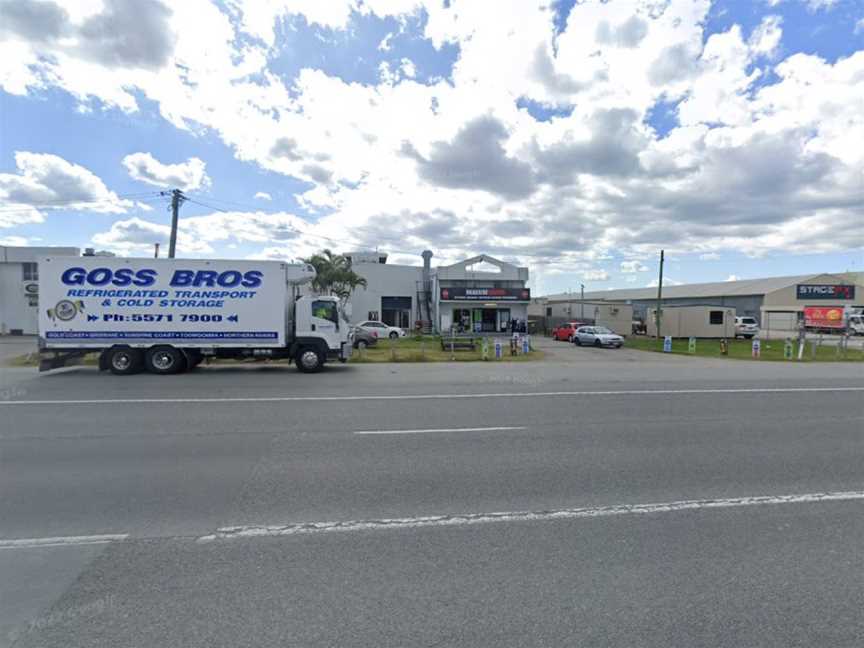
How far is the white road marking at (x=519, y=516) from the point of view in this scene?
366 centimetres

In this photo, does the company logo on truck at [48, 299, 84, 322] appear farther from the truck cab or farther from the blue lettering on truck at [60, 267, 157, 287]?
the truck cab

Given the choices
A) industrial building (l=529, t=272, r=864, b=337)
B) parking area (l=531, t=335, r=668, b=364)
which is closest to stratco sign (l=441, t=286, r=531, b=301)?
industrial building (l=529, t=272, r=864, b=337)

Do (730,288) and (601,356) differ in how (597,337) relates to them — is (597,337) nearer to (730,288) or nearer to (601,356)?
(601,356)

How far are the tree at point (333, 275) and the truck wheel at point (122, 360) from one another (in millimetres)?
23184

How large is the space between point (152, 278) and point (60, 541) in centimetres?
1191

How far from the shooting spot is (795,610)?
8.71 feet

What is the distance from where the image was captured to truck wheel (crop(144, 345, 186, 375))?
13.6 meters

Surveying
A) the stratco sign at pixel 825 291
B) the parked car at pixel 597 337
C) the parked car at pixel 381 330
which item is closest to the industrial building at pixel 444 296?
the parked car at pixel 381 330

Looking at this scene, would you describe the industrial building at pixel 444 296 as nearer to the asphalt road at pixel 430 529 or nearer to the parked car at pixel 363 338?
the parked car at pixel 363 338

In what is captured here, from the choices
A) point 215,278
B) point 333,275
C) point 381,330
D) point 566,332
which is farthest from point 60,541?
point 333,275

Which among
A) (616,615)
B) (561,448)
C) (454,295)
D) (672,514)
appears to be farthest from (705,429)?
(454,295)

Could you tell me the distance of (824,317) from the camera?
4784 cm

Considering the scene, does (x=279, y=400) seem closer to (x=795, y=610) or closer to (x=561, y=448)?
(x=561, y=448)

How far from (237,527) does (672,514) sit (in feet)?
12.3
